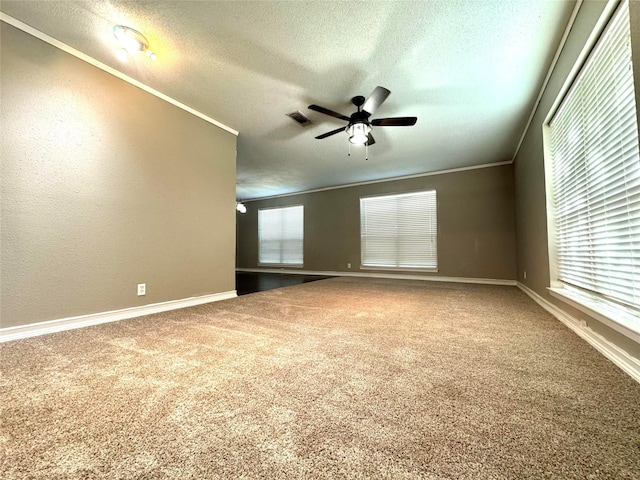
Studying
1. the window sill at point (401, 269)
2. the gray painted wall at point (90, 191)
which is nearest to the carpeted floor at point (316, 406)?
the gray painted wall at point (90, 191)

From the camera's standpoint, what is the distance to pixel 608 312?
162 centimetres

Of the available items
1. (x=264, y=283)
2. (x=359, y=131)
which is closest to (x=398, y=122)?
(x=359, y=131)

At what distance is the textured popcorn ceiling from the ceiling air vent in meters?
0.12

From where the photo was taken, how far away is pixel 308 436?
2.99ft

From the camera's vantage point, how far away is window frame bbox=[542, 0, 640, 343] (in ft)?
4.76

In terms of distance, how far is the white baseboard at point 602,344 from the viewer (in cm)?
134

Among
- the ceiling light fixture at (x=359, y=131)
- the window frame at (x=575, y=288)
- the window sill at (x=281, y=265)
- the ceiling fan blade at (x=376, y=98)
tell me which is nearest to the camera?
the window frame at (x=575, y=288)

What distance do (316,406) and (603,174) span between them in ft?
7.64

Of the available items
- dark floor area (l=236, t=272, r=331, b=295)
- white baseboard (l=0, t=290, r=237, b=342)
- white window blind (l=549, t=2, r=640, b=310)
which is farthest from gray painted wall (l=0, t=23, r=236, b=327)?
white window blind (l=549, t=2, r=640, b=310)

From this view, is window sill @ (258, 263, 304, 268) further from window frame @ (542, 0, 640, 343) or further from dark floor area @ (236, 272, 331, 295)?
window frame @ (542, 0, 640, 343)

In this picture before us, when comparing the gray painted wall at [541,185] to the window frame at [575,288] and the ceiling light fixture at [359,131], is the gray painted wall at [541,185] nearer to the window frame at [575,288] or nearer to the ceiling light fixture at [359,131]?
the window frame at [575,288]

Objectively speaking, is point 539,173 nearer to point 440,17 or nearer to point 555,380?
point 440,17

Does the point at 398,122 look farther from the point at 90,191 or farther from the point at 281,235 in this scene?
the point at 281,235

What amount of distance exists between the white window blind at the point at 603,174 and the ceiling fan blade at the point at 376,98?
55.7 inches
